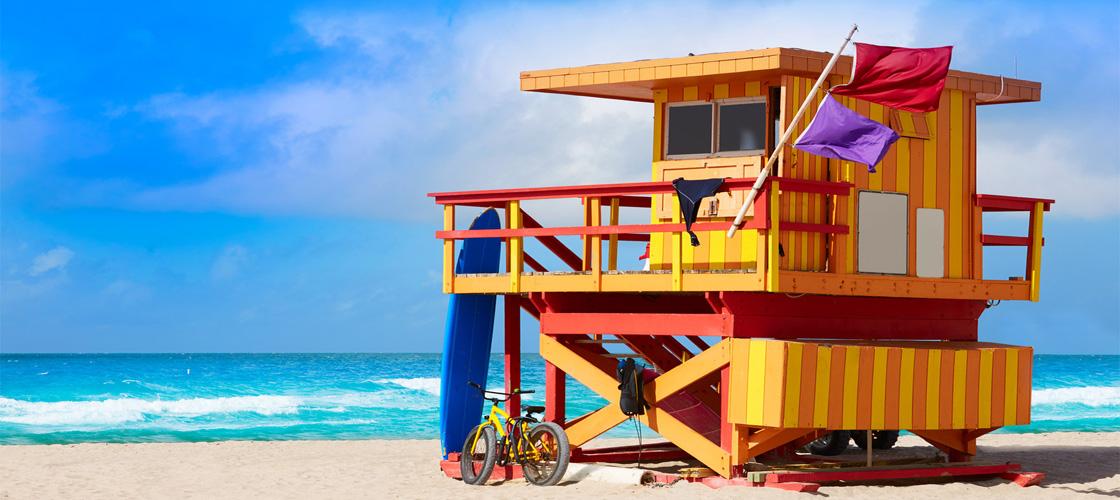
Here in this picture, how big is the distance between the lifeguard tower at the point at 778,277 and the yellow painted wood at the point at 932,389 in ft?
0.07

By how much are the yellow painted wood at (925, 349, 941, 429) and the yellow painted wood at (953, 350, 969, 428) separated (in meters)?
0.23

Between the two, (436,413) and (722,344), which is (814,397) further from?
(436,413)

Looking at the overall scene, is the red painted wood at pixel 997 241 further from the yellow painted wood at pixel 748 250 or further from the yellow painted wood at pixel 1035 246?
the yellow painted wood at pixel 748 250

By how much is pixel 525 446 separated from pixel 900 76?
5.36 m

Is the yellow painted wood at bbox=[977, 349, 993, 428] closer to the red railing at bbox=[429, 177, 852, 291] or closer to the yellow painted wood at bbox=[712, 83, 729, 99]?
the red railing at bbox=[429, 177, 852, 291]

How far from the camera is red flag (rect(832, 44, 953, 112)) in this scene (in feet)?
49.1

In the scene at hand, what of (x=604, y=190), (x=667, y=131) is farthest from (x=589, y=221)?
(x=667, y=131)

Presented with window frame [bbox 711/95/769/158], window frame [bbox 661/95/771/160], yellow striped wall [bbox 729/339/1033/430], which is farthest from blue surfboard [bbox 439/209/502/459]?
yellow striped wall [bbox 729/339/1033/430]

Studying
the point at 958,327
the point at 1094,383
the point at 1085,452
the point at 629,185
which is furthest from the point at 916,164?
the point at 1094,383

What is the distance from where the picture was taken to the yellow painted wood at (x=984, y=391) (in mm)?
15906

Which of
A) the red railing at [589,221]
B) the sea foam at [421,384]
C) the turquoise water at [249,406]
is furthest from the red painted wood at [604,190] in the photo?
the sea foam at [421,384]

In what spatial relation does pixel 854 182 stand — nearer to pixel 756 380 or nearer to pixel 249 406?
pixel 756 380

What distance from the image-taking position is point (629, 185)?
15.4 meters

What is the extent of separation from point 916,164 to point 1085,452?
7.74 m
